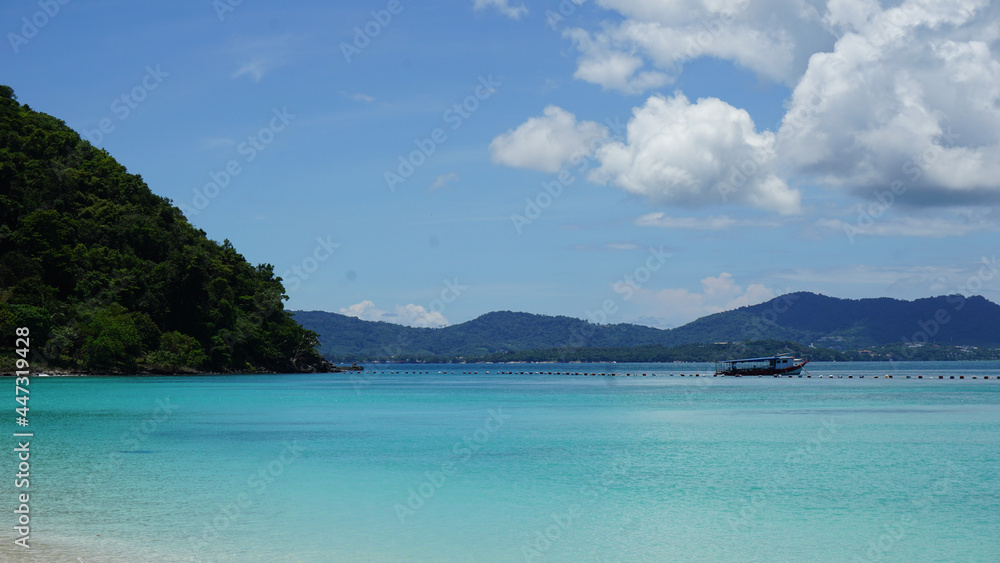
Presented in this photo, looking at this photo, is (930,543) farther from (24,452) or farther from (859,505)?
(24,452)

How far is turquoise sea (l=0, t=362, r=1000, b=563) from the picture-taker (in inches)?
571

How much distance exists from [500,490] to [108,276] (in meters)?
85.2

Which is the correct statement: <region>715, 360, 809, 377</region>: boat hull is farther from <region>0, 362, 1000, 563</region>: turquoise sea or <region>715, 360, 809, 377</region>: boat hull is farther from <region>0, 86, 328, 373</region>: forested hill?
<region>0, 362, 1000, 563</region>: turquoise sea

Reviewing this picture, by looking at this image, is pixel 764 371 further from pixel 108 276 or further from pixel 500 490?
pixel 500 490

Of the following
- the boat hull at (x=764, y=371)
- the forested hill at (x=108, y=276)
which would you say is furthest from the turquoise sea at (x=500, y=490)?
the boat hull at (x=764, y=371)

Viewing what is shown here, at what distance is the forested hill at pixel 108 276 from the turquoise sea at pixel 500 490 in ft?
155

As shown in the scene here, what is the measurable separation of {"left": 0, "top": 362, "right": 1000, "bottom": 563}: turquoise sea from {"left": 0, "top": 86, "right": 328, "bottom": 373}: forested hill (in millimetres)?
47099

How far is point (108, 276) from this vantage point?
92.6m

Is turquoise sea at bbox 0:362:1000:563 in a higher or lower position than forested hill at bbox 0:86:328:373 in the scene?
lower

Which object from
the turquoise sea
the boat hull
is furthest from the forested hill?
the boat hull

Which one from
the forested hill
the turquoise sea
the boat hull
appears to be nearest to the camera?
the turquoise sea

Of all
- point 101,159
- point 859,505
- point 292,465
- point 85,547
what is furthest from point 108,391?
point 101,159

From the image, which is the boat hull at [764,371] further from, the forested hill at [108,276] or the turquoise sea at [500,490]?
the turquoise sea at [500,490]

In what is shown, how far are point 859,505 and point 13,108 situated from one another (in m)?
120
